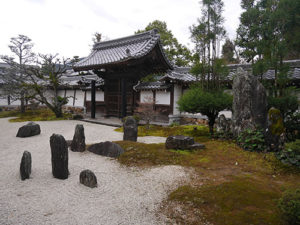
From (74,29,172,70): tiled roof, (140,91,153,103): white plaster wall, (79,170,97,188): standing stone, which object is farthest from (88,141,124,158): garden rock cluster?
(140,91,153,103): white plaster wall

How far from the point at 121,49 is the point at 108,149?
10.9 m

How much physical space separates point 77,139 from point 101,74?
9.72 metres

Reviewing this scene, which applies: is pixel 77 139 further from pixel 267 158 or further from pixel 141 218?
pixel 267 158

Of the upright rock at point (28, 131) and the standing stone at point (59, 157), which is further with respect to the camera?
the upright rock at point (28, 131)

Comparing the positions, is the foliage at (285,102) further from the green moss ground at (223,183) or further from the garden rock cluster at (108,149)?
the garden rock cluster at (108,149)

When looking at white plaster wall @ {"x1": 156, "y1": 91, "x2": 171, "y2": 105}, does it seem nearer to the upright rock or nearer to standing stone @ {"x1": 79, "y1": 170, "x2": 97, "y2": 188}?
the upright rock

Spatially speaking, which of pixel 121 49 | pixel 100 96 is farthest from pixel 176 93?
pixel 100 96

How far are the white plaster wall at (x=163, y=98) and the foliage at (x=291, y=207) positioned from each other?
11.5 meters

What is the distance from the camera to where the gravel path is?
3.80 metres

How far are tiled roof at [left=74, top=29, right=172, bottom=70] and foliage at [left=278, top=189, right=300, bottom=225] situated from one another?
10.5 metres

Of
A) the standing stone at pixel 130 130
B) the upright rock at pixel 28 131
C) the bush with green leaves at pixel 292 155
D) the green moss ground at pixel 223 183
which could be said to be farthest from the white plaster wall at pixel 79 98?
the bush with green leaves at pixel 292 155

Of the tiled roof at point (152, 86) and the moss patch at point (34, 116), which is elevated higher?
the tiled roof at point (152, 86)

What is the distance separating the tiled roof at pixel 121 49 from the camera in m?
13.5

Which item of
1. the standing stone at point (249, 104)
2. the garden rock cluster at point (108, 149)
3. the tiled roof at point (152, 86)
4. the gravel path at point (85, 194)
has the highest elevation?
the tiled roof at point (152, 86)
